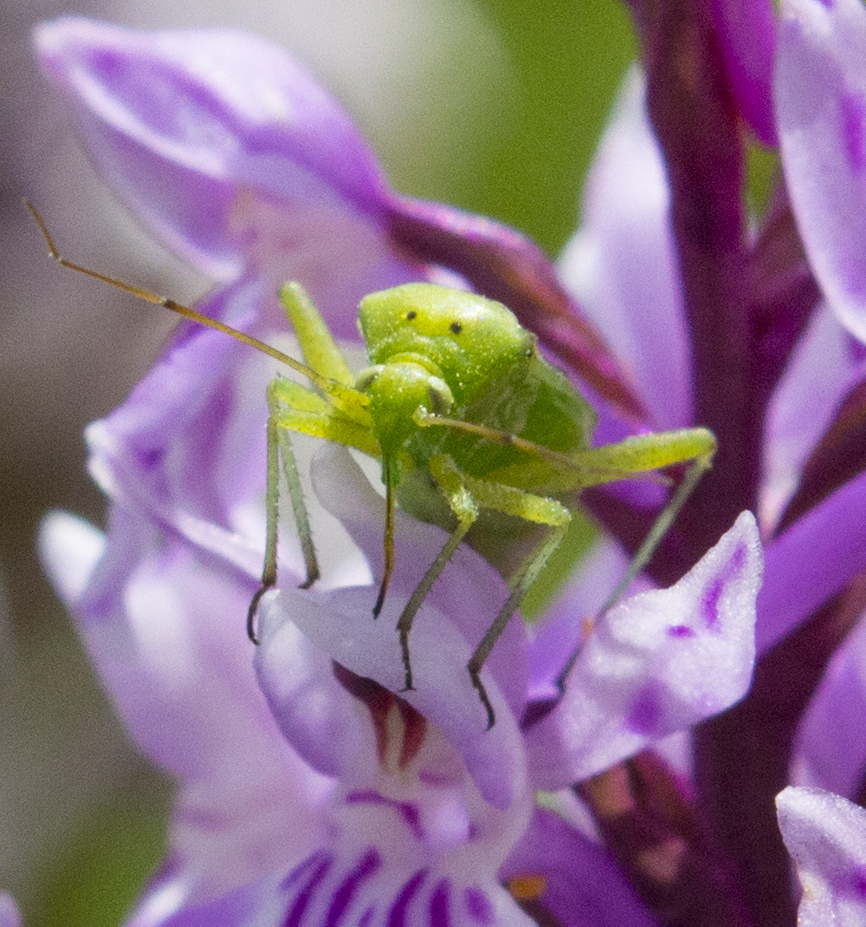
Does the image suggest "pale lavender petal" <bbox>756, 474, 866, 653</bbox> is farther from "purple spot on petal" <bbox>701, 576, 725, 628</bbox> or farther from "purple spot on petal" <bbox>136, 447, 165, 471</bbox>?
"purple spot on petal" <bbox>136, 447, 165, 471</bbox>

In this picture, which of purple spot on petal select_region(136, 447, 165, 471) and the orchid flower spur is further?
purple spot on petal select_region(136, 447, 165, 471)

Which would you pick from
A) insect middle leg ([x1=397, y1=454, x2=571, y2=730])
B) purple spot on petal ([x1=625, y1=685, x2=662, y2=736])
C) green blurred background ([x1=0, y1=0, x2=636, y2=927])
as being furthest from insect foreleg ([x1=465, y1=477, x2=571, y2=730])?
green blurred background ([x1=0, y1=0, x2=636, y2=927])

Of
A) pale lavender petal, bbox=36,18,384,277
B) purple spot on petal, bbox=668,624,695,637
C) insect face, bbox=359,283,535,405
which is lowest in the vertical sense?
purple spot on petal, bbox=668,624,695,637

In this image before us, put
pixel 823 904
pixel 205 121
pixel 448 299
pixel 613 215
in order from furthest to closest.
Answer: pixel 613 215 → pixel 205 121 → pixel 448 299 → pixel 823 904

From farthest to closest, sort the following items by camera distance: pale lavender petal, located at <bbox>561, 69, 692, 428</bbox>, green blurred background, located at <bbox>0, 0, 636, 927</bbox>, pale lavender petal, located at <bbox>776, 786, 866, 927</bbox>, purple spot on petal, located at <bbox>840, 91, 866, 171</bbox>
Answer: green blurred background, located at <bbox>0, 0, 636, 927</bbox> → pale lavender petal, located at <bbox>561, 69, 692, 428</bbox> → purple spot on petal, located at <bbox>840, 91, 866, 171</bbox> → pale lavender petal, located at <bbox>776, 786, 866, 927</bbox>

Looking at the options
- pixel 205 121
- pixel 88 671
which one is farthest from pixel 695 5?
pixel 88 671

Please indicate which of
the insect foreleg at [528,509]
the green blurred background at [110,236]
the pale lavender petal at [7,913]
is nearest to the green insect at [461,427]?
the insect foreleg at [528,509]

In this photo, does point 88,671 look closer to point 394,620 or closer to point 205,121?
point 205,121

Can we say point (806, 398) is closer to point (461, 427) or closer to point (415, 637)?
point (461, 427)
